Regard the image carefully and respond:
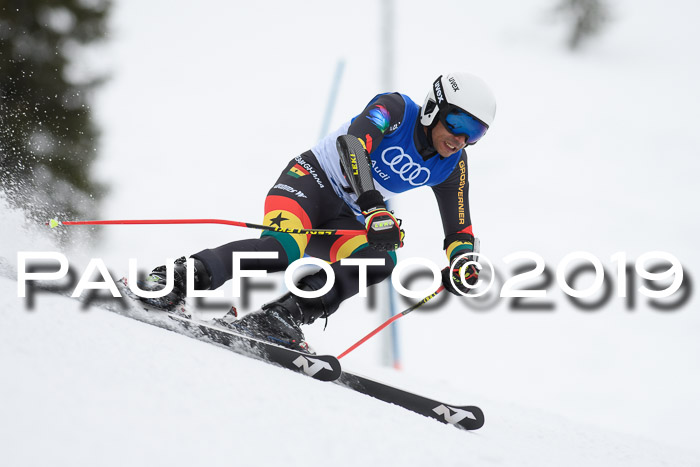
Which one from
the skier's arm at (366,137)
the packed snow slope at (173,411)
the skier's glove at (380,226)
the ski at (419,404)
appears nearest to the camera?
the packed snow slope at (173,411)

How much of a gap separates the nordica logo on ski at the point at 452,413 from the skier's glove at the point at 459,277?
30.6 inches

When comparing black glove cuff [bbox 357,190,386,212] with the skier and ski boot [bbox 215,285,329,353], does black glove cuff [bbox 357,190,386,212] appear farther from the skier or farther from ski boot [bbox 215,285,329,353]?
ski boot [bbox 215,285,329,353]

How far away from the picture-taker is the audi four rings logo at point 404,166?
281 cm

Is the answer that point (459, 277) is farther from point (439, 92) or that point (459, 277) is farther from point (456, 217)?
point (439, 92)

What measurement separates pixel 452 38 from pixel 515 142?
680 centimetres

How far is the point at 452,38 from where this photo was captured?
2098 centimetres

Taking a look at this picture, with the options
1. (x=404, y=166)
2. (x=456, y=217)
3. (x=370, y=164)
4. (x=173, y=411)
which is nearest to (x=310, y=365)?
(x=370, y=164)

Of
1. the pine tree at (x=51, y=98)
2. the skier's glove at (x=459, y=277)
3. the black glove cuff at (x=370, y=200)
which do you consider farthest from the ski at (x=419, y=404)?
the pine tree at (x=51, y=98)

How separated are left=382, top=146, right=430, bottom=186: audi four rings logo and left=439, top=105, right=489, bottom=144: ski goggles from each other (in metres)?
0.24

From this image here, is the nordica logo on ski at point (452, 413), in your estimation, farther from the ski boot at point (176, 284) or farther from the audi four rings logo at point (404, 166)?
the audi four rings logo at point (404, 166)

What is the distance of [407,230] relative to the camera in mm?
12469

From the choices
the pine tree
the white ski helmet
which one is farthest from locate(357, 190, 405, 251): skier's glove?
the pine tree

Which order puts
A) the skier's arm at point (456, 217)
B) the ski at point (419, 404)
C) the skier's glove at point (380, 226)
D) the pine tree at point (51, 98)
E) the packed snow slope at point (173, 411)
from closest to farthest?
the packed snow slope at point (173, 411), the ski at point (419, 404), the skier's glove at point (380, 226), the skier's arm at point (456, 217), the pine tree at point (51, 98)

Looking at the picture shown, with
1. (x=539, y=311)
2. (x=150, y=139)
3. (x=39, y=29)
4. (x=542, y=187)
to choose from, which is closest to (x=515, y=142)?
(x=542, y=187)
